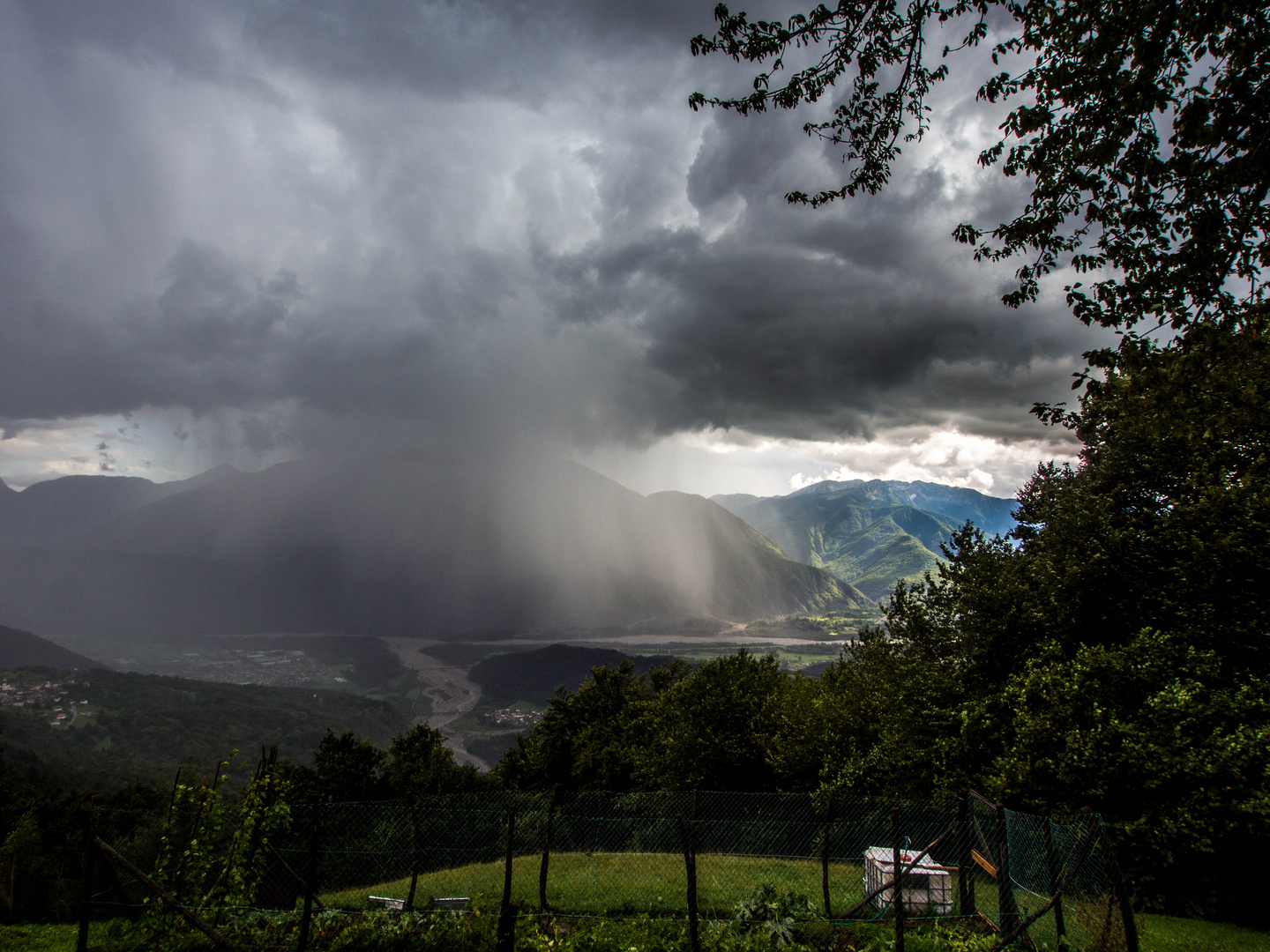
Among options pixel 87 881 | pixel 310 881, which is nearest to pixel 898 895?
pixel 310 881

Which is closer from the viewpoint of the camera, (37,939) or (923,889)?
(923,889)

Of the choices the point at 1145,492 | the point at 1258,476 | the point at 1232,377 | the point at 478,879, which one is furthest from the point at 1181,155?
the point at 478,879

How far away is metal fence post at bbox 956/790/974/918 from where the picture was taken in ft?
37.3

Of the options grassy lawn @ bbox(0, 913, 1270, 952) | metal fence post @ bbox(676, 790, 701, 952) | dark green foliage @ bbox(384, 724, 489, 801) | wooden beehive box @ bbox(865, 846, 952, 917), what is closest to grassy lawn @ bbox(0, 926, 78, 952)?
grassy lawn @ bbox(0, 913, 1270, 952)

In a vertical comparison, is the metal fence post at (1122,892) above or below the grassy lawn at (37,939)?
above

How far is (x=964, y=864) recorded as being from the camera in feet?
38.4

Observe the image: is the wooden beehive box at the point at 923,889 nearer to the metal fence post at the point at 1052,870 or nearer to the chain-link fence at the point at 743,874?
the chain-link fence at the point at 743,874

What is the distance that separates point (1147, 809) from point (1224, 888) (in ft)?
10.1

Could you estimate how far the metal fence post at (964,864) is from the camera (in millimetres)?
11374

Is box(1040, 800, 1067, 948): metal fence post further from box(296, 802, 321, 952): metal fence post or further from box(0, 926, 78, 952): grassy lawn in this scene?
box(0, 926, 78, 952): grassy lawn

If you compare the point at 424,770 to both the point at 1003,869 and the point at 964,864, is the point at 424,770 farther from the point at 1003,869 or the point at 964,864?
the point at 1003,869

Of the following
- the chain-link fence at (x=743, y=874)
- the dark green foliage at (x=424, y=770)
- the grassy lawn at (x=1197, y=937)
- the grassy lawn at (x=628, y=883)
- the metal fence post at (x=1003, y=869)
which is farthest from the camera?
the dark green foliage at (x=424, y=770)

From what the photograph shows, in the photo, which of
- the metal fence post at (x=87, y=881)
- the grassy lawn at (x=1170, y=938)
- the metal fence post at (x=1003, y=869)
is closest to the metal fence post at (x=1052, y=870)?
the metal fence post at (x=1003, y=869)

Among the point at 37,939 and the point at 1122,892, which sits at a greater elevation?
the point at 1122,892
